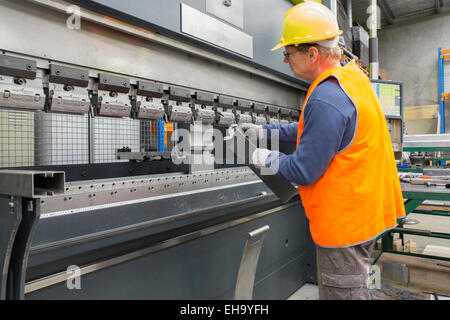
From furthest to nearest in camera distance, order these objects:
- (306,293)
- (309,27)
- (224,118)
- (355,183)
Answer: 1. (306,293)
2. (224,118)
3. (309,27)
4. (355,183)

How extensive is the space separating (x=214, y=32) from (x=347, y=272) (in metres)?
1.20

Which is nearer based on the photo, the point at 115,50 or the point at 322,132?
the point at 322,132

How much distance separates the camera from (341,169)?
1.07 m

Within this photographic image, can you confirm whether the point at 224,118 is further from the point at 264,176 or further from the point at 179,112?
the point at 264,176

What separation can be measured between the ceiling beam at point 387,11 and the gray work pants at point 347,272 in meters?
6.15

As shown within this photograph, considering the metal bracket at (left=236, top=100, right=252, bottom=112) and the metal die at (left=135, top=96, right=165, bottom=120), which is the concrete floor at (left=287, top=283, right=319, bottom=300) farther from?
the metal die at (left=135, top=96, right=165, bottom=120)

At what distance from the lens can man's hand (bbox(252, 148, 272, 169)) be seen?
47.6 inches

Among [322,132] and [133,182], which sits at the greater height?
[322,132]

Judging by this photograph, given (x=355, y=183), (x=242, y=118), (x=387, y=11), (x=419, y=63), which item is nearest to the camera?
(x=355, y=183)

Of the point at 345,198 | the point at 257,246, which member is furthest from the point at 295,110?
the point at 345,198

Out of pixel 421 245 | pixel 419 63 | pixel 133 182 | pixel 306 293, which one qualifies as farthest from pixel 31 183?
pixel 419 63

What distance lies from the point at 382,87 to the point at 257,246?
223 cm

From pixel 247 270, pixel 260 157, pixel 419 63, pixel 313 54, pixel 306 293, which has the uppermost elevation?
pixel 419 63

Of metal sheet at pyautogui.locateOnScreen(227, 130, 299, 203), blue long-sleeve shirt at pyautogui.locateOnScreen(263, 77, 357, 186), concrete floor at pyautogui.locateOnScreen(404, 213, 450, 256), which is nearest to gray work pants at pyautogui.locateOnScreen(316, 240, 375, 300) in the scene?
blue long-sleeve shirt at pyautogui.locateOnScreen(263, 77, 357, 186)
